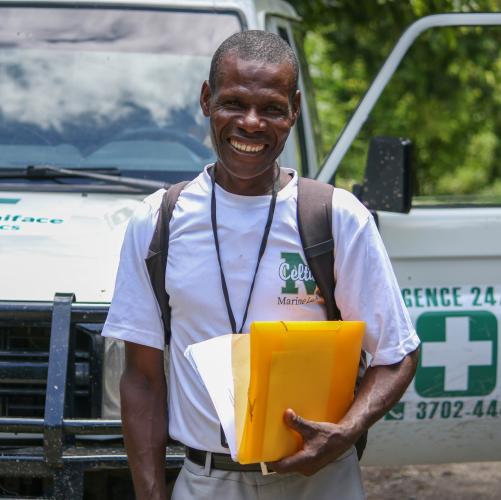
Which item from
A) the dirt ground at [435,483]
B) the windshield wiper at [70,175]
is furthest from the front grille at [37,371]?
the dirt ground at [435,483]

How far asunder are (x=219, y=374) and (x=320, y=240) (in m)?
0.35

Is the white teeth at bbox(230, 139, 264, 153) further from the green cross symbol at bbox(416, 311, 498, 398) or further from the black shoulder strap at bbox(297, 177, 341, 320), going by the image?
the green cross symbol at bbox(416, 311, 498, 398)

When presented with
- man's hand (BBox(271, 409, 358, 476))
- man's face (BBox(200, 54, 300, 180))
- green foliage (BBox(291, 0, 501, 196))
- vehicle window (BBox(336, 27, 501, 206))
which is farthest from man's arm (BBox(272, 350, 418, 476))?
vehicle window (BBox(336, 27, 501, 206))

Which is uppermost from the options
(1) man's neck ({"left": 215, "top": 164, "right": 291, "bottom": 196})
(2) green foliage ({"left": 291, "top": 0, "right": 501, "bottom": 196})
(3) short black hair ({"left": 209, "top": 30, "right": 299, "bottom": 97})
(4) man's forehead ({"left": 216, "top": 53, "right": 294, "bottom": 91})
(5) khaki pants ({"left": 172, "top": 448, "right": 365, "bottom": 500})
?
(2) green foliage ({"left": 291, "top": 0, "right": 501, "bottom": 196})

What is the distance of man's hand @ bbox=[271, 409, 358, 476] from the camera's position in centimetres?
224

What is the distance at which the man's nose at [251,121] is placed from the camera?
2406 mm

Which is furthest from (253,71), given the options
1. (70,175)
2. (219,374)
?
(70,175)

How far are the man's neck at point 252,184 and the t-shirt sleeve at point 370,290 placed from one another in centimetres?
17

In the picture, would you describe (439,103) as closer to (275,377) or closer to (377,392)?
(377,392)

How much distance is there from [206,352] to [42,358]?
1277 mm

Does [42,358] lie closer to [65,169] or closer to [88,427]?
[88,427]

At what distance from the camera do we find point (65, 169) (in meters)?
4.18

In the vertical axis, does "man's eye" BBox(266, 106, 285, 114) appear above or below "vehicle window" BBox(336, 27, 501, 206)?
below

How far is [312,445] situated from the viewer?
2248mm
